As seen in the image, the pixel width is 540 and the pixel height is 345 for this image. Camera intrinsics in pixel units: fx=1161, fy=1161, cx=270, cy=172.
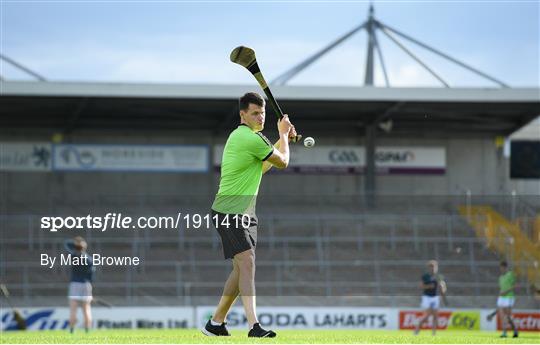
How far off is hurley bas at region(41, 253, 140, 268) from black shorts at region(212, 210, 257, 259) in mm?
10000

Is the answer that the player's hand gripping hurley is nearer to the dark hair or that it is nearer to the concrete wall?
the dark hair

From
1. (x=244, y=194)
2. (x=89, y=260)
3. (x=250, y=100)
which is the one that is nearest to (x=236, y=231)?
(x=244, y=194)

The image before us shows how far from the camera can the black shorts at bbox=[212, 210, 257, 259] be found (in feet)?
32.3

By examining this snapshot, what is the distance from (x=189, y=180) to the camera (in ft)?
123

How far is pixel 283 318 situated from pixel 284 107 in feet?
27.7

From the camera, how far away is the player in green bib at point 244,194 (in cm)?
985

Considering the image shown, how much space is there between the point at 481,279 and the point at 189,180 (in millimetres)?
10549

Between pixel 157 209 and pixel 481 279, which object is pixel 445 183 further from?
pixel 157 209

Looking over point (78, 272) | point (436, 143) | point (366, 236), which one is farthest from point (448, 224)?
point (78, 272)

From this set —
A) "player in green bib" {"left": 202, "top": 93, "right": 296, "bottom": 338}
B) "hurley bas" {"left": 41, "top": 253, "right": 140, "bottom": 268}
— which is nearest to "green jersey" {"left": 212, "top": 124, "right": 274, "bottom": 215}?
"player in green bib" {"left": 202, "top": 93, "right": 296, "bottom": 338}

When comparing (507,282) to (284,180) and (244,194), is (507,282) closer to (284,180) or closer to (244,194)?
(284,180)

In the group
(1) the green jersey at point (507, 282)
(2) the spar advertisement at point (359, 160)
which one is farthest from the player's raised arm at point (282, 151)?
(2) the spar advertisement at point (359, 160)

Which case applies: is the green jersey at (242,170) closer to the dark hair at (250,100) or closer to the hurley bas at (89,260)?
the dark hair at (250,100)

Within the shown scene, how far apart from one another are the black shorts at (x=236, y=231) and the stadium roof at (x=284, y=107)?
75.8 ft
